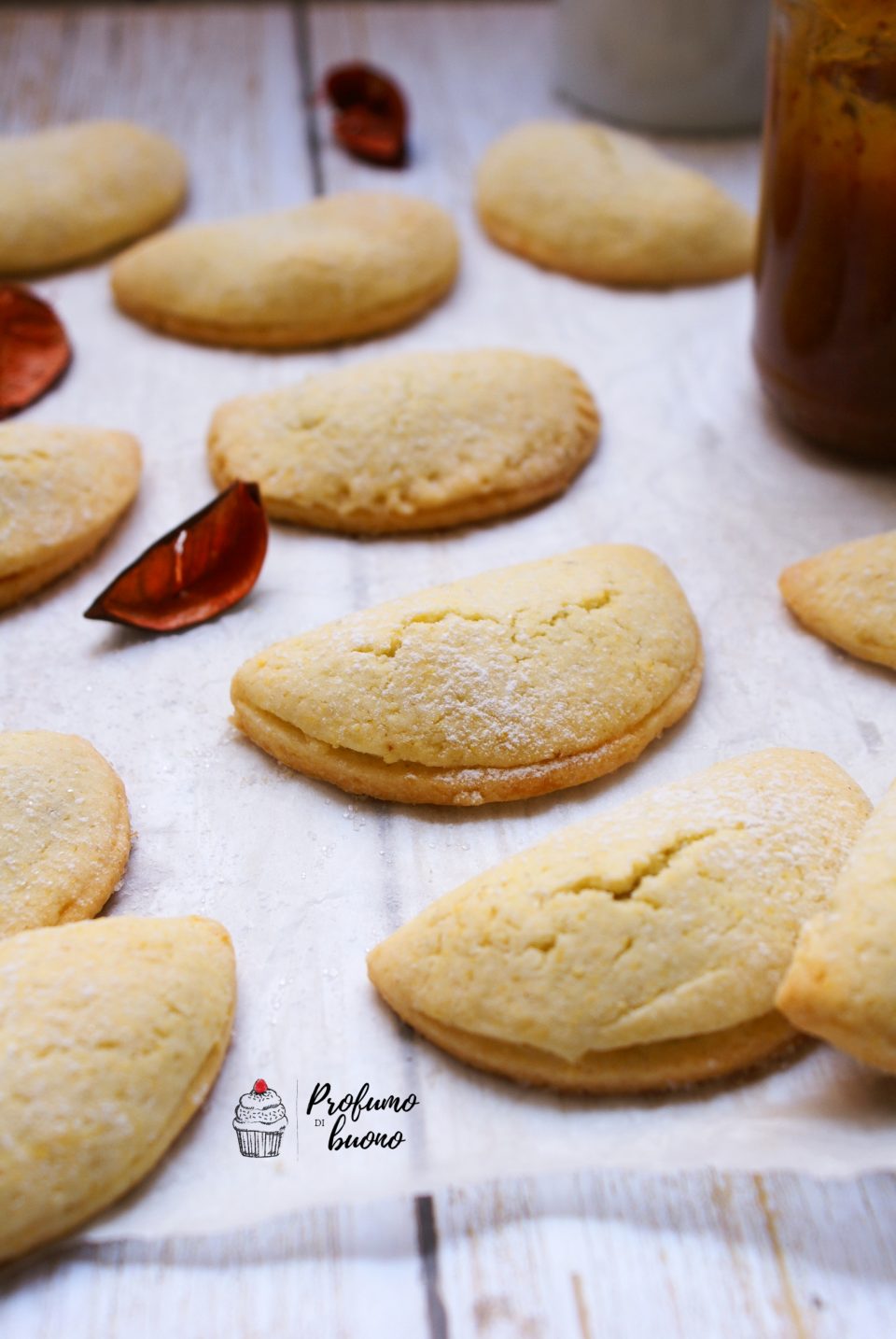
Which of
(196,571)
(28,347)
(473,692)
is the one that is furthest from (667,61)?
(473,692)

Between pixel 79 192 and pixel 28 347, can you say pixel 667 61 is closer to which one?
pixel 79 192

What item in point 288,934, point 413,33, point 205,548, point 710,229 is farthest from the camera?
point 413,33

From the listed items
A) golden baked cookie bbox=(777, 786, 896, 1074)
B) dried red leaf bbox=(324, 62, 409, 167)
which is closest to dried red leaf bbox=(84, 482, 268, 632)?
golden baked cookie bbox=(777, 786, 896, 1074)

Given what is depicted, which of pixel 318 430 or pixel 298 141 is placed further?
pixel 298 141

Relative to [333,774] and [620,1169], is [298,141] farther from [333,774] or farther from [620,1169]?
[620,1169]

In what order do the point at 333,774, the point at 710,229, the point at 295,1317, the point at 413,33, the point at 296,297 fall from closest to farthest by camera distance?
the point at 295,1317 → the point at 333,774 → the point at 296,297 → the point at 710,229 → the point at 413,33

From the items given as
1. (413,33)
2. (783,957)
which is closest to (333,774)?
(783,957)

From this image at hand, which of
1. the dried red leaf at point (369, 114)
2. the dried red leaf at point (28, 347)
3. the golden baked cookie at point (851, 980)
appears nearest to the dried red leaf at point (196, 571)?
the dried red leaf at point (28, 347)
